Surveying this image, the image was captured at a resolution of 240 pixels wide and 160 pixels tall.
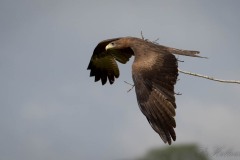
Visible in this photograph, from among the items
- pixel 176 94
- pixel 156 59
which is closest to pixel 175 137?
pixel 176 94

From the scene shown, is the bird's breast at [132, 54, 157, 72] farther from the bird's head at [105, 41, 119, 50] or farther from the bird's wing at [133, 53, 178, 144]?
the bird's head at [105, 41, 119, 50]

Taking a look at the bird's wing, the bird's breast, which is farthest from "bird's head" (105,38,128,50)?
the bird's wing

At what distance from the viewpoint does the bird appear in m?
8.45

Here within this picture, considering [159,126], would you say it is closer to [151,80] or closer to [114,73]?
[151,80]

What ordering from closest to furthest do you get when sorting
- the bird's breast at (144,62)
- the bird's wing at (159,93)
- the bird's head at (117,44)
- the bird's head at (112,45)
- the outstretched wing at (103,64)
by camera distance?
the bird's wing at (159,93) → the bird's breast at (144,62) → the bird's head at (117,44) → the bird's head at (112,45) → the outstretched wing at (103,64)

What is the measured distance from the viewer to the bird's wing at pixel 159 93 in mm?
8352

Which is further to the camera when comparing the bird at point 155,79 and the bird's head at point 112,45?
the bird's head at point 112,45

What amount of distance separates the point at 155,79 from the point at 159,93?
429 mm

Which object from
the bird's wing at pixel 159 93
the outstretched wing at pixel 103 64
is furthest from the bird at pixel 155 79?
the outstretched wing at pixel 103 64

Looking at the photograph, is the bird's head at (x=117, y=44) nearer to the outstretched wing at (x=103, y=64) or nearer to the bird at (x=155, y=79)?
the bird at (x=155, y=79)

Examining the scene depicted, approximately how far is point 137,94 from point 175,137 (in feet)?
4.40

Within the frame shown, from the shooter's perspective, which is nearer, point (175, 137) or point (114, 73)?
point (175, 137)

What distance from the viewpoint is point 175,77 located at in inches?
362

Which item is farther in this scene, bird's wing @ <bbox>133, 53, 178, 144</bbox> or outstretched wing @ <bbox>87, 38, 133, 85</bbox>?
outstretched wing @ <bbox>87, 38, 133, 85</bbox>
